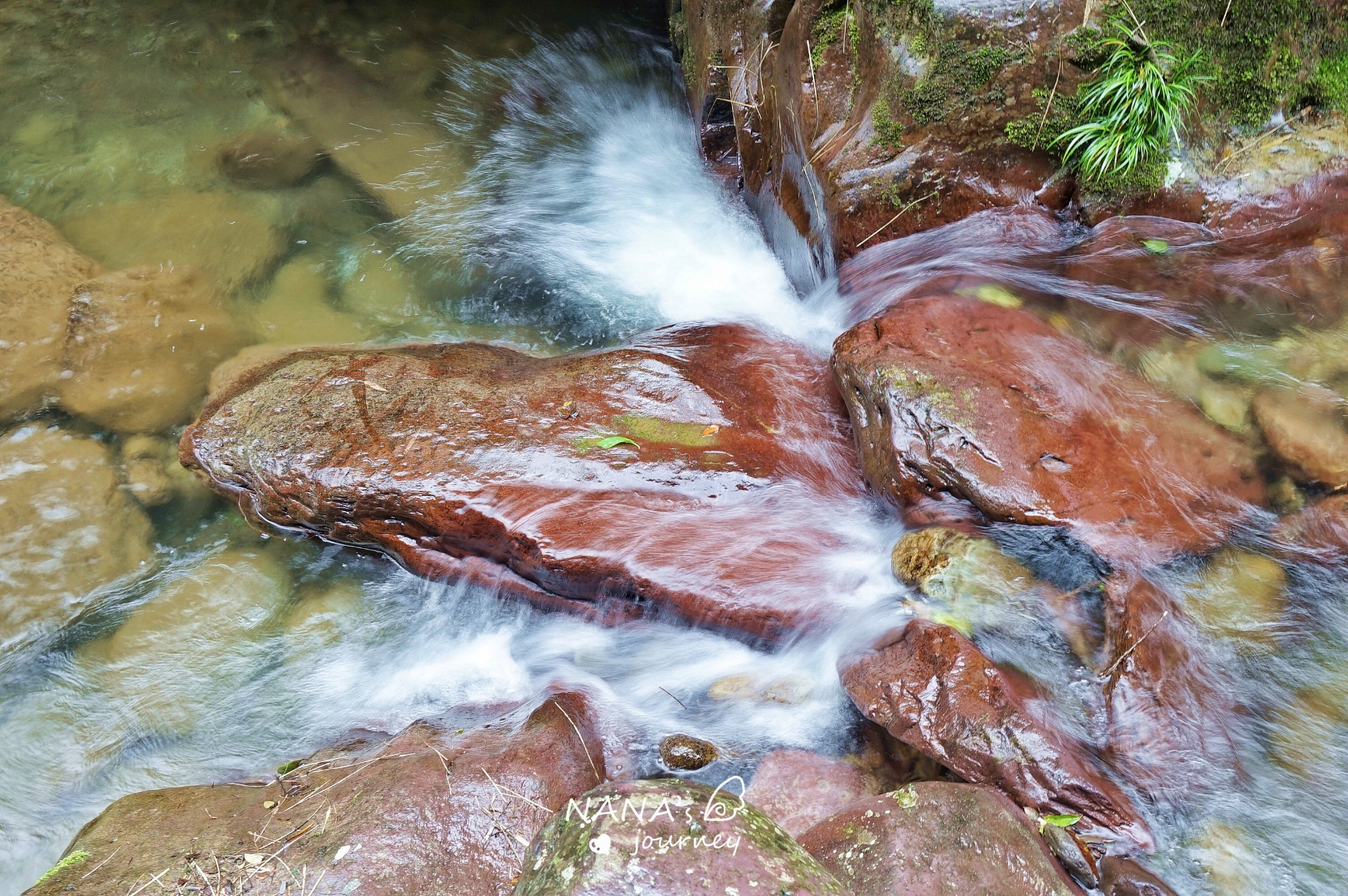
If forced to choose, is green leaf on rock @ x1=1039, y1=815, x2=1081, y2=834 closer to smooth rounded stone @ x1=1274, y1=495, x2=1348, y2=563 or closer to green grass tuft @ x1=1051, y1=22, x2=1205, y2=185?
smooth rounded stone @ x1=1274, y1=495, x2=1348, y2=563

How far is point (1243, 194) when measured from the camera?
467 centimetres

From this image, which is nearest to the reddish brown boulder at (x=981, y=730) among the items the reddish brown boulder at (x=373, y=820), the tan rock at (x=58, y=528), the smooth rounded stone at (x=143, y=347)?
the reddish brown boulder at (x=373, y=820)

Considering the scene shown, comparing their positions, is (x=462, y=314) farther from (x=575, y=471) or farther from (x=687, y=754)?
(x=687, y=754)

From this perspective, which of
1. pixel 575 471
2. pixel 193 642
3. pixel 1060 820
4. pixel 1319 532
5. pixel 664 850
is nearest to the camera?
pixel 664 850

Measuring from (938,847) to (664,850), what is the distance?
1.28 meters

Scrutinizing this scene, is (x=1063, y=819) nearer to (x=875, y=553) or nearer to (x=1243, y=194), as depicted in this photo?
(x=875, y=553)

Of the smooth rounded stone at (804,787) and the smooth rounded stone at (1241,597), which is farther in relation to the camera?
the smooth rounded stone at (1241,597)

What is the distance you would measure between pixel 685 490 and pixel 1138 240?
317 cm

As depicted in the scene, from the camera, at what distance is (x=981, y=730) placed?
3.30 m

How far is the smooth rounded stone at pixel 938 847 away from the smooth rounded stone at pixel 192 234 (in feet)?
18.4

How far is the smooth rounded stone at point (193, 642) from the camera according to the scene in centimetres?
436

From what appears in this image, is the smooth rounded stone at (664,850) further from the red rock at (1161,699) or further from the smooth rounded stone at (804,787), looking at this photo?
the red rock at (1161,699)

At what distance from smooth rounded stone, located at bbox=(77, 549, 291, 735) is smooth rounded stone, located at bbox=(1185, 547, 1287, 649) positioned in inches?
190

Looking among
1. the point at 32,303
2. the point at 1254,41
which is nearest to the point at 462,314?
the point at 32,303
